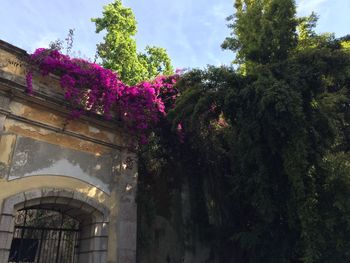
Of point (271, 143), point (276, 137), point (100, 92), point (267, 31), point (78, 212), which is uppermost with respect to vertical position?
point (267, 31)

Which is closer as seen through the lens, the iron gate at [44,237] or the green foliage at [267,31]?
the iron gate at [44,237]

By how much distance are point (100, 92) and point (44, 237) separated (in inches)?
111

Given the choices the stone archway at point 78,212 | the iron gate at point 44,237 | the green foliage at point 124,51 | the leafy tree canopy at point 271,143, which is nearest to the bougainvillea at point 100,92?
the leafy tree canopy at point 271,143

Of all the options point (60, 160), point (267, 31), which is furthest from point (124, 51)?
point (60, 160)

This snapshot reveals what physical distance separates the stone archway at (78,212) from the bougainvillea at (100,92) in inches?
57.7

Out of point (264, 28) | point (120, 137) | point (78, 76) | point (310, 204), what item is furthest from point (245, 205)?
point (78, 76)

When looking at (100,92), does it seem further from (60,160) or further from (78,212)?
(78,212)

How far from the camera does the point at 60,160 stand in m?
6.73

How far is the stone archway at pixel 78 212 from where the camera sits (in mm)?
5898

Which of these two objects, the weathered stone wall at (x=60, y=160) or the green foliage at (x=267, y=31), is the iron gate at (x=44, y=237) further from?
the green foliage at (x=267, y=31)

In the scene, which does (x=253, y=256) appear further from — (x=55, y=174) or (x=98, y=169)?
(x=55, y=174)

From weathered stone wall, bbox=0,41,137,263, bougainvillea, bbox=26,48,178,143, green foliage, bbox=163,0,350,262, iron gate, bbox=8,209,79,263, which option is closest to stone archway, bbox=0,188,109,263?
weathered stone wall, bbox=0,41,137,263

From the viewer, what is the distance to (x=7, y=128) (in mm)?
6234

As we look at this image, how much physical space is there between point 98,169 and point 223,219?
3.35m
